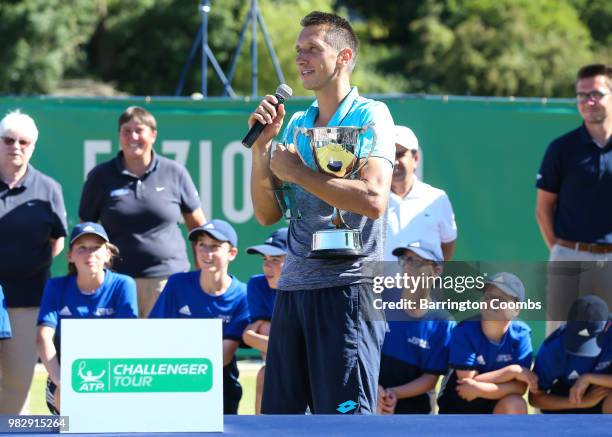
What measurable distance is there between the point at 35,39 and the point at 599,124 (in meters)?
20.4

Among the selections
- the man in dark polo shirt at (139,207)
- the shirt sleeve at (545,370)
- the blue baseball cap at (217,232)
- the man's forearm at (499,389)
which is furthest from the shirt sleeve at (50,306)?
the shirt sleeve at (545,370)

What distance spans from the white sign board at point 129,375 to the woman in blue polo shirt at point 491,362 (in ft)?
9.09

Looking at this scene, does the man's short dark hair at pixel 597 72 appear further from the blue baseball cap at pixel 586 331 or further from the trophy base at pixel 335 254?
the trophy base at pixel 335 254

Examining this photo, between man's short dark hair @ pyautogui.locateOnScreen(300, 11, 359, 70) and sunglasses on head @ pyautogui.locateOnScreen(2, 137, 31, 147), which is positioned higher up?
man's short dark hair @ pyautogui.locateOnScreen(300, 11, 359, 70)

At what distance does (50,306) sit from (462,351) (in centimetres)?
199

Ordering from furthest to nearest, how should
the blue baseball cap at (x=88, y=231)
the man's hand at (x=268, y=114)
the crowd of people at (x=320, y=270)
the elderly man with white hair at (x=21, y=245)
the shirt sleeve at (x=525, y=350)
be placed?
the elderly man with white hair at (x=21, y=245) < the blue baseball cap at (x=88, y=231) < the shirt sleeve at (x=525, y=350) < the crowd of people at (x=320, y=270) < the man's hand at (x=268, y=114)

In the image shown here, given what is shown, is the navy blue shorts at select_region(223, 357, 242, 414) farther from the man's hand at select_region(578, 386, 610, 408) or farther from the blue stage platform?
the blue stage platform

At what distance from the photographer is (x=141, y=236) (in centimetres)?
591

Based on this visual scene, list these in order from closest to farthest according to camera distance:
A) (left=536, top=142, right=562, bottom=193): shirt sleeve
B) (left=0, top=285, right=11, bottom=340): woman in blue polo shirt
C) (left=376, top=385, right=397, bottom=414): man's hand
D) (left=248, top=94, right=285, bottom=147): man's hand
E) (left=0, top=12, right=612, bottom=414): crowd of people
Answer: (left=248, top=94, right=285, bottom=147): man's hand → (left=0, top=12, right=612, bottom=414): crowd of people → (left=376, top=385, right=397, bottom=414): man's hand → (left=0, top=285, right=11, bottom=340): woman in blue polo shirt → (left=536, top=142, right=562, bottom=193): shirt sleeve

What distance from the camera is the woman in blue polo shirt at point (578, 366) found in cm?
→ 501

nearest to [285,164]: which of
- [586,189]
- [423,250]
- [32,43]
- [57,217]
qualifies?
[423,250]

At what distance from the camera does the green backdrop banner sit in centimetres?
770

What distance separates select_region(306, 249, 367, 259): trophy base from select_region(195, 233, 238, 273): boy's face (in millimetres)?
2136

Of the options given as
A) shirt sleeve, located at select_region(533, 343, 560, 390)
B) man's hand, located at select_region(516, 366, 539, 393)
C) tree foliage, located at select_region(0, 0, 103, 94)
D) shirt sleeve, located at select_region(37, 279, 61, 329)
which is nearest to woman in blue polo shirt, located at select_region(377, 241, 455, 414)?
man's hand, located at select_region(516, 366, 539, 393)
